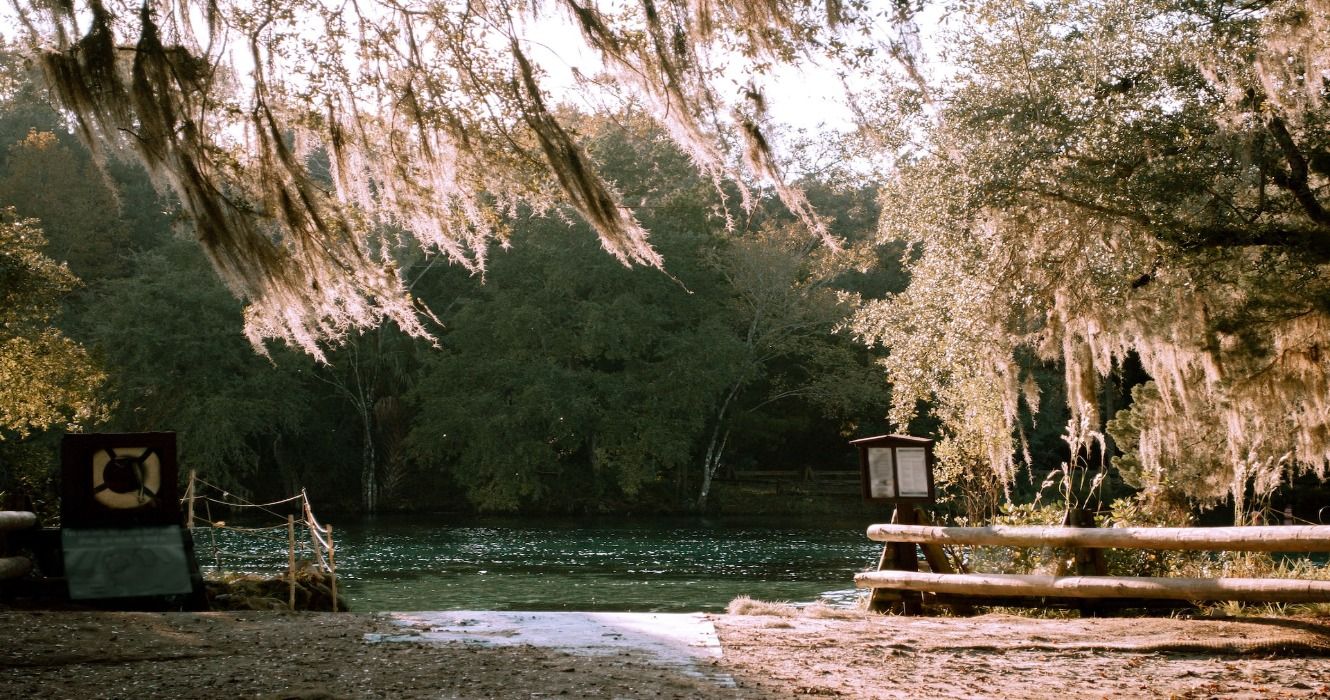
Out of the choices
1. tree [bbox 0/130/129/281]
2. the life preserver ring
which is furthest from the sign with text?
tree [bbox 0/130/129/281]

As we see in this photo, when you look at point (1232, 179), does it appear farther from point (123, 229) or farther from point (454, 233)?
point (123, 229)

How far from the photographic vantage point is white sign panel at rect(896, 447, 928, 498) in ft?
25.0

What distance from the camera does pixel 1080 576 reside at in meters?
6.69

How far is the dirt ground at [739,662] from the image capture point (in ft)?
14.7

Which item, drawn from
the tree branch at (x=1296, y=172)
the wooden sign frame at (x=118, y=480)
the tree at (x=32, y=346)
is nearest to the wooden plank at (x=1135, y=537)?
the tree branch at (x=1296, y=172)

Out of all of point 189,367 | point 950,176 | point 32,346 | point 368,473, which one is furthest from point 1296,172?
point 368,473

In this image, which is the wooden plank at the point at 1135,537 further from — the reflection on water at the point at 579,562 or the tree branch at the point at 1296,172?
the reflection on water at the point at 579,562

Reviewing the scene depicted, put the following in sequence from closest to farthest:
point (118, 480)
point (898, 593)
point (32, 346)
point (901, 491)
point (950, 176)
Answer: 1. point (898, 593)
2. point (901, 491)
3. point (118, 480)
4. point (950, 176)
5. point (32, 346)

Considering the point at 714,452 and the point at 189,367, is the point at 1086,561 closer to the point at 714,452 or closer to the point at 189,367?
the point at 189,367

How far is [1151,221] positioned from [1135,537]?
365 centimetres

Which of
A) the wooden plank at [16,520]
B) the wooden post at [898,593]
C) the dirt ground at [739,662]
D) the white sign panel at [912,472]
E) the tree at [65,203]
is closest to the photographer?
the dirt ground at [739,662]

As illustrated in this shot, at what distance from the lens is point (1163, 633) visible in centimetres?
570

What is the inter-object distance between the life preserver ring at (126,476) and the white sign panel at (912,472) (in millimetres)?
5256

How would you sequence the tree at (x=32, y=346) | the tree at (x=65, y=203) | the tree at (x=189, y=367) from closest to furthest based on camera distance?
1. the tree at (x=32, y=346)
2. the tree at (x=189, y=367)
3. the tree at (x=65, y=203)
